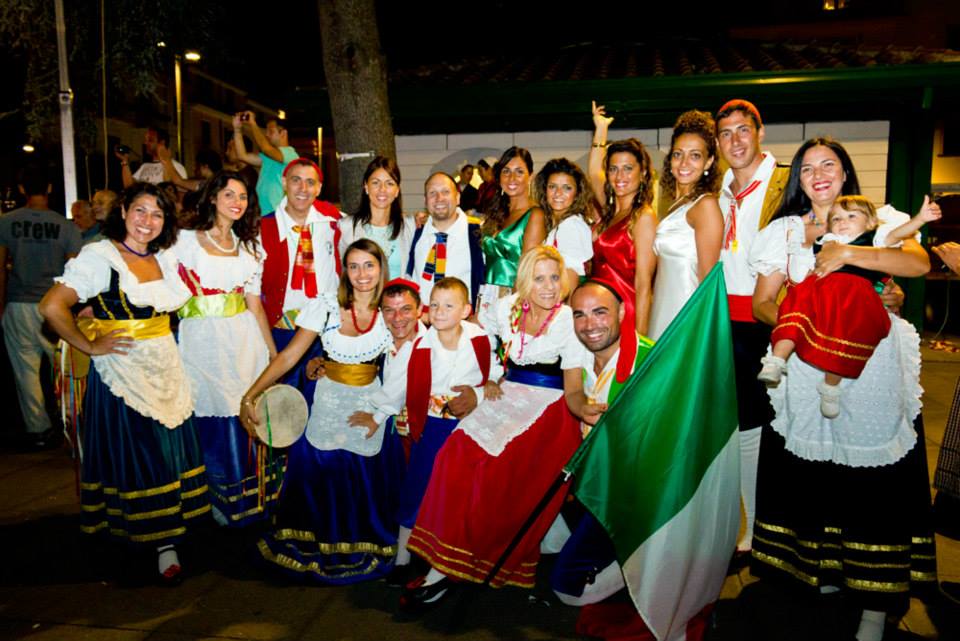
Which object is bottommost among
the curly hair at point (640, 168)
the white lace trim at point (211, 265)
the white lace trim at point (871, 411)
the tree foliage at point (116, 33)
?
the white lace trim at point (871, 411)

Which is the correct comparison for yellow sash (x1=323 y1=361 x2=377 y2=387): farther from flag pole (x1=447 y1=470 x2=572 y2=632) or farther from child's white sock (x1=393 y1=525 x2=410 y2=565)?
flag pole (x1=447 y1=470 x2=572 y2=632)

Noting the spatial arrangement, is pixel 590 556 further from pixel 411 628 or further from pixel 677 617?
pixel 411 628

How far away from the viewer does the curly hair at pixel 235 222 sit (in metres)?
4.16

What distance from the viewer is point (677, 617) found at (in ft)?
9.13

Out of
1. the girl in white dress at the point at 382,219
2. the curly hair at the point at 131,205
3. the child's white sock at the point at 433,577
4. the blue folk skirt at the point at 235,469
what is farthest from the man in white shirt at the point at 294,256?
the child's white sock at the point at 433,577

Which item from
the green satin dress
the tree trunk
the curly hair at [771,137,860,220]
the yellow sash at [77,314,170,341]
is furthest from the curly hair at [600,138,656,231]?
the yellow sash at [77,314,170,341]

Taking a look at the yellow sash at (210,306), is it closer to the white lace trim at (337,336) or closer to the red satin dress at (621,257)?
the white lace trim at (337,336)

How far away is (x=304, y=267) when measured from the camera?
4.50 metres

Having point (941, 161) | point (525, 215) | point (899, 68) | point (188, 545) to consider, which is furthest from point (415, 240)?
point (941, 161)

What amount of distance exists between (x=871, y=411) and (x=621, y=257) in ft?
5.44

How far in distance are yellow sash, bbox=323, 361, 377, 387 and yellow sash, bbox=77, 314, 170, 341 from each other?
3.15 feet

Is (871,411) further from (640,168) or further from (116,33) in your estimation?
(116,33)

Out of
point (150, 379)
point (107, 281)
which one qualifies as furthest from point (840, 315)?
point (107, 281)

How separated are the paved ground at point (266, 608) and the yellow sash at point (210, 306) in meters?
1.36
